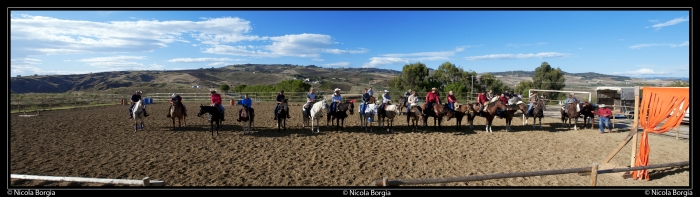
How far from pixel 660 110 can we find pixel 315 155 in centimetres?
755

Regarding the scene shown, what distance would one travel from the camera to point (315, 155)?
7.57 m

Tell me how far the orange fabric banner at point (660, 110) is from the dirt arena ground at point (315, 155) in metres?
0.56

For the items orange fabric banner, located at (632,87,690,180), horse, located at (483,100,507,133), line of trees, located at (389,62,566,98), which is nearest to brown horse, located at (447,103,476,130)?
horse, located at (483,100,507,133)

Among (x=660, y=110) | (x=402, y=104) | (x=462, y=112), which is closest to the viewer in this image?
(x=660, y=110)

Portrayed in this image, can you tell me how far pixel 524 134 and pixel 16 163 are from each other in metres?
15.1

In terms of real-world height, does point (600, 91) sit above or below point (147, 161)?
above

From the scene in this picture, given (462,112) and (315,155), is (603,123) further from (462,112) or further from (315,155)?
(315,155)

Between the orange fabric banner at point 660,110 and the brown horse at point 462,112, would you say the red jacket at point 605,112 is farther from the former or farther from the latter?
the orange fabric banner at point 660,110

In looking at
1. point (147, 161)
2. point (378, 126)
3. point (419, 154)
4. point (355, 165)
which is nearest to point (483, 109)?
point (378, 126)

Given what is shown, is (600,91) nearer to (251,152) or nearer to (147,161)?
(251,152)

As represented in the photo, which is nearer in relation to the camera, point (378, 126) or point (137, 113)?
point (137, 113)

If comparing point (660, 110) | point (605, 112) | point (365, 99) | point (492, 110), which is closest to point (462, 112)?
point (492, 110)

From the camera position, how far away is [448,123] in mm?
13125

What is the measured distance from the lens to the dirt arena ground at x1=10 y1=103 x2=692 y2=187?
233 inches
